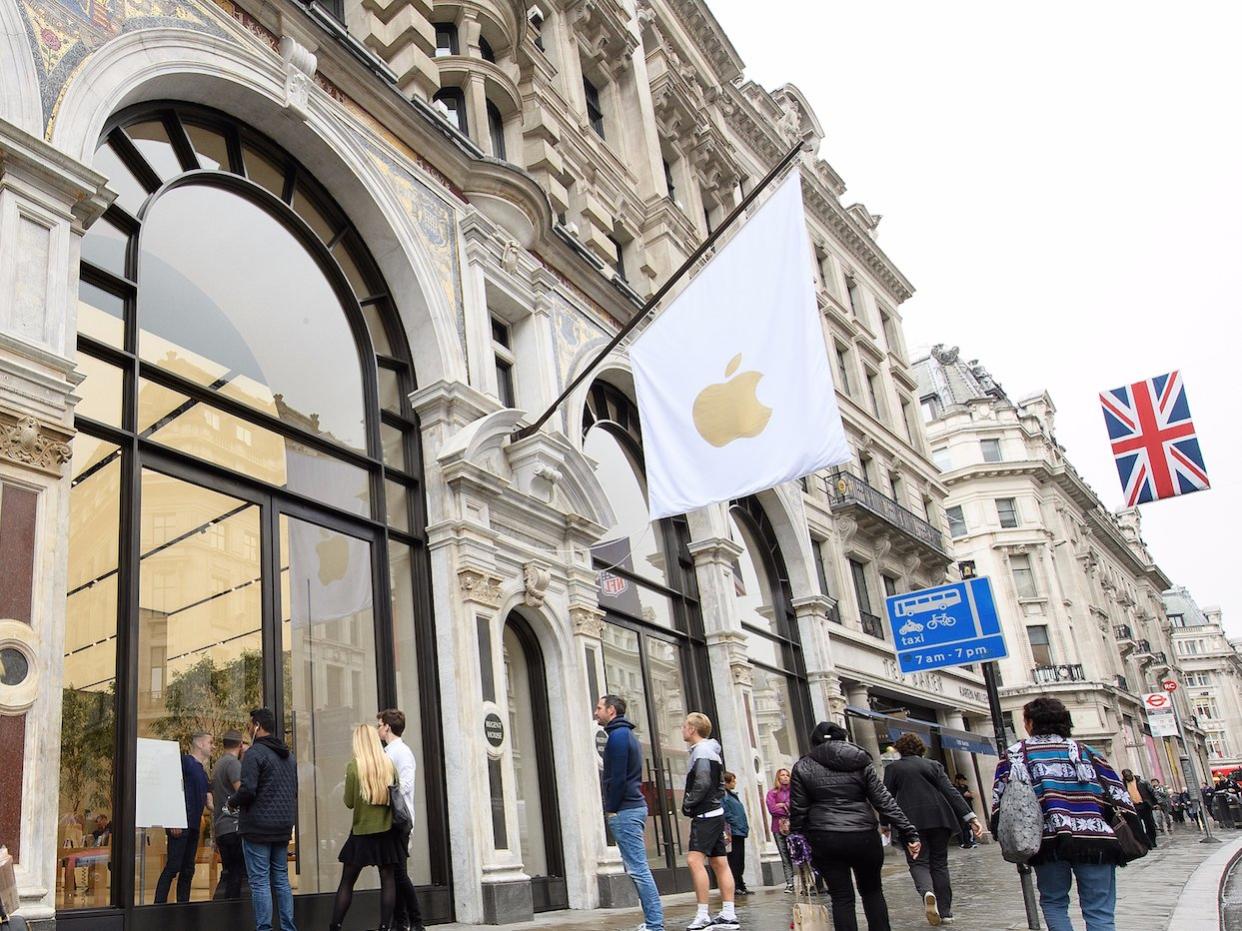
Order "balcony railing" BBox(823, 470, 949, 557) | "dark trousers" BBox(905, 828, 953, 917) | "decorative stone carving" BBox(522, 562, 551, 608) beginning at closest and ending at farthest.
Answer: "dark trousers" BBox(905, 828, 953, 917), "decorative stone carving" BBox(522, 562, 551, 608), "balcony railing" BBox(823, 470, 949, 557)

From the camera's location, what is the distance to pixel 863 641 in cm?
2555

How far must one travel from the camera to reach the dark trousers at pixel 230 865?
27.5 ft

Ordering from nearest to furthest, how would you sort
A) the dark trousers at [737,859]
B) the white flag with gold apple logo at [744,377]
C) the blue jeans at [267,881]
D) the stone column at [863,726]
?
the blue jeans at [267,881] < the white flag with gold apple logo at [744,377] < the dark trousers at [737,859] < the stone column at [863,726]

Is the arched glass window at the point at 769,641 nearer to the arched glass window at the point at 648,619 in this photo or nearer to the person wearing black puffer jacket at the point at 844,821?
the arched glass window at the point at 648,619

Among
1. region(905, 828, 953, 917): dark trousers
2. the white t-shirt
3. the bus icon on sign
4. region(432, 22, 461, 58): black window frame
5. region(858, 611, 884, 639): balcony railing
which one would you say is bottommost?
region(905, 828, 953, 917): dark trousers

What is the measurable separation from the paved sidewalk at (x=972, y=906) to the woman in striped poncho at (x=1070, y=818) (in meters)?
2.10

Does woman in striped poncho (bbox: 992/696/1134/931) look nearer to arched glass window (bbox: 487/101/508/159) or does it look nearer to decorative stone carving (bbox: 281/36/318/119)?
decorative stone carving (bbox: 281/36/318/119)

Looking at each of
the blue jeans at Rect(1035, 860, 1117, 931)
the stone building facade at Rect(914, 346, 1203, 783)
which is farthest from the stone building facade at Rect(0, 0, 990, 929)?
the stone building facade at Rect(914, 346, 1203, 783)

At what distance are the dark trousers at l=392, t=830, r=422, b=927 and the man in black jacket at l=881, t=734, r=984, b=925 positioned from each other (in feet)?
14.2

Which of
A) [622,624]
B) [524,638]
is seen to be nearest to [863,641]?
[622,624]

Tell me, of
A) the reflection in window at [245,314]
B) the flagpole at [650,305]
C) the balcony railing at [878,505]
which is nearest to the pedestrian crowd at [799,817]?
the reflection in window at [245,314]

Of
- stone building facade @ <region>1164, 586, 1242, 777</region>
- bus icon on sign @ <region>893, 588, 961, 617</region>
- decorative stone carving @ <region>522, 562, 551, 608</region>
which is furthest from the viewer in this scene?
stone building facade @ <region>1164, 586, 1242, 777</region>

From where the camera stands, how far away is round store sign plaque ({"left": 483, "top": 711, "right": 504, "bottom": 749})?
453 inches

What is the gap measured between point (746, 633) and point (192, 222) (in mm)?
11952
